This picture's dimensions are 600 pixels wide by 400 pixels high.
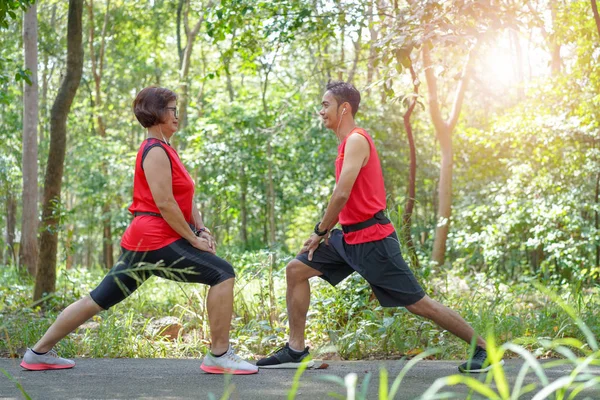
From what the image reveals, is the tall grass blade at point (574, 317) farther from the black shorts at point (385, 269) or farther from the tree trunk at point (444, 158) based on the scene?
the tree trunk at point (444, 158)

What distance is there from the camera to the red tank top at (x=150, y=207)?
494 cm

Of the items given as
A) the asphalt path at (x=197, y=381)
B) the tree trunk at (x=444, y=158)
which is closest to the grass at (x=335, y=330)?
the asphalt path at (x=197, y=381)

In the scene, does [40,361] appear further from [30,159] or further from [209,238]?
[30,159]

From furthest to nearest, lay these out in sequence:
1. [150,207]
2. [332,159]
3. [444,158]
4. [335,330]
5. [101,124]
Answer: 1. [101,124]
2. [332,159]
3. [444,158]
4. [335,330]
5. [150,207]

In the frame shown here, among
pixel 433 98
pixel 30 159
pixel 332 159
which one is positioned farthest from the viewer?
pixel 332 159

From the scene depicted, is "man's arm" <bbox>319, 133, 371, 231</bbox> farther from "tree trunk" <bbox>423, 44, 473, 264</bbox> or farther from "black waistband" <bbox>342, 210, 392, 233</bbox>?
"tree trunk" <bbox>423, 44, 473, 264</bbox>

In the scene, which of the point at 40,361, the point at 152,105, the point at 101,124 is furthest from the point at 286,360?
the point at 101,124

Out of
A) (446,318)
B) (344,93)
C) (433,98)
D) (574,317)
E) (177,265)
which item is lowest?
(446,318)

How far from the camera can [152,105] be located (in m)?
5.06

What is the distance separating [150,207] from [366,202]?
1.43 metres

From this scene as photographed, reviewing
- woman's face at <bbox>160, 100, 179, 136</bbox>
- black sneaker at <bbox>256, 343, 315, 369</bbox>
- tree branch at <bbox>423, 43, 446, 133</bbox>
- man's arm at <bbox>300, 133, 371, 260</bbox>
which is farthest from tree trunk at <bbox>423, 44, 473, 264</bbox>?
woman's face at <bbox>160, 100, 179, 136</bbox>

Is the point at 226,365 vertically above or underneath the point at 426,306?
underneath

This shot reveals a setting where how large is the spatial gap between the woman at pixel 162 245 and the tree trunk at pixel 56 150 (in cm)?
425

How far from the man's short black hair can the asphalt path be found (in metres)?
1.80
